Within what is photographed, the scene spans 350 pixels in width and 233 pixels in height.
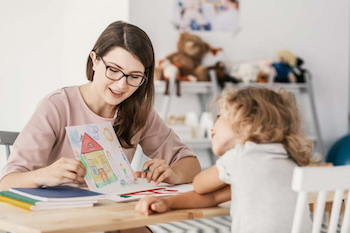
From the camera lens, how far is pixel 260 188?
1.13m

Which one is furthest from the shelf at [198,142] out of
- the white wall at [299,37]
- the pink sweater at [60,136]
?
the pink sweater at [60,136]

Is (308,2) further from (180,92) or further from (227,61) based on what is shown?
(180,92)

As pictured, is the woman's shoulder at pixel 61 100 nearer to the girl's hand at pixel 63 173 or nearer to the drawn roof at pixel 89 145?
the drawn roof at pixel 89 145

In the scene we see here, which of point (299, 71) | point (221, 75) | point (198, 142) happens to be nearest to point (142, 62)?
point (198, 142)

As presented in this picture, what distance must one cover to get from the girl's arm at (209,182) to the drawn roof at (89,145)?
311mm

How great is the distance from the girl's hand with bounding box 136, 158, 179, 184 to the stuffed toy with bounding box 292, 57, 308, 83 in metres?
3.00

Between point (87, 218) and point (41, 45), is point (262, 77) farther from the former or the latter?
point (87, 218)

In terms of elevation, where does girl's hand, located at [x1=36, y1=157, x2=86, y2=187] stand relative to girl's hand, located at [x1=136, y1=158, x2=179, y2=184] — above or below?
above

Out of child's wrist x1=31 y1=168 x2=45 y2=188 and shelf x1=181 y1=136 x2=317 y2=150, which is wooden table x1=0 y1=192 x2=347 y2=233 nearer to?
child's wrist x1=31 y1=168 x2=45 y2=188

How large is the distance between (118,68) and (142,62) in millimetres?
78

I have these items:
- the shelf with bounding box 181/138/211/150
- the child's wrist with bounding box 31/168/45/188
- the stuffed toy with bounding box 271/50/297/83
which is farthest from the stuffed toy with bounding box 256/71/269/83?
the child's wrist with bounding box 31/168/45/188

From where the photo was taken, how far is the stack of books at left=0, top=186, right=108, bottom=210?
1.16 meters

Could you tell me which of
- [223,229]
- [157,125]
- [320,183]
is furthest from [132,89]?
[223,229]

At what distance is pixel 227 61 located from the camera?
4254 mm
